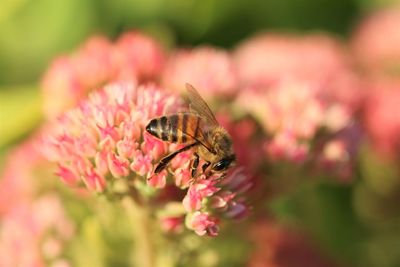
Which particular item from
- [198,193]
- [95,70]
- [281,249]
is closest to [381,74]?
[281,249]

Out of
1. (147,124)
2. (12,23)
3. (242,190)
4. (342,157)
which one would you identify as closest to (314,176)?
(342,157)

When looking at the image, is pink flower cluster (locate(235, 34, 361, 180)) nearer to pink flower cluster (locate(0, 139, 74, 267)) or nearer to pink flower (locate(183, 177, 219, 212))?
pink flower (locate(183, 177, 219, 212))

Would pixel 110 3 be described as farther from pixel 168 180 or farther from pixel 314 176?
pixel 168 180

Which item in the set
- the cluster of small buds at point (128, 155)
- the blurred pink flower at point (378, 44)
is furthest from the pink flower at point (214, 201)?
the blurred pink flower at point (378, 44)

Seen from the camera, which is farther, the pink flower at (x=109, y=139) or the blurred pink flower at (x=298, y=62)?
the blurred pink flower at (x=298, y=62)

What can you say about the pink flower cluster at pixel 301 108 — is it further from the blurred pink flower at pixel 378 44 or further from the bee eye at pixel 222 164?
the blurred pink flower at pixel 378 44
